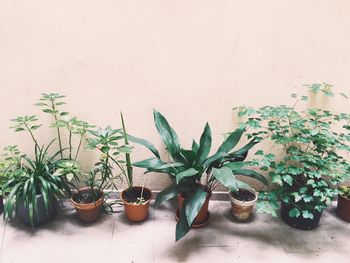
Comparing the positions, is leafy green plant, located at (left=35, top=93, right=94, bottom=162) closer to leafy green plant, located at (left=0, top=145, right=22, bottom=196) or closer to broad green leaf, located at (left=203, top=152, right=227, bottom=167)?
leafy green plant, located at (left=0, top=145, right=22, bottom=196)

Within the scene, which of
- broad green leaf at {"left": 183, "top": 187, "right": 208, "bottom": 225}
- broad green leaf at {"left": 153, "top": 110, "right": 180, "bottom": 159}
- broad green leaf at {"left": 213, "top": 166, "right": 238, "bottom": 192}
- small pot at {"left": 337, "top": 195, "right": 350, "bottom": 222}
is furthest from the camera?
small pot at {"left": 337, "top": 195, "right": 350, "bottom": 222}

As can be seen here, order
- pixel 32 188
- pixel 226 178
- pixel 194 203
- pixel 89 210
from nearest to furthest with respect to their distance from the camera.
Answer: pixel 226 178, pixel 194 203, pixel 32 188, pixel 89 210

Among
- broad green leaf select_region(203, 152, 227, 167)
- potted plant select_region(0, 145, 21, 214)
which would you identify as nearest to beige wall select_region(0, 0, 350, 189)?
potted plant select_region(0, 145, 21, 214)

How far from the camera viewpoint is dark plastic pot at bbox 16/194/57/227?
224 centimetres

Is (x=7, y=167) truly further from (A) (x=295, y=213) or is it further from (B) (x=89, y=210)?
(A) (x=295, y=213)

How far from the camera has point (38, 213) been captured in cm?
227

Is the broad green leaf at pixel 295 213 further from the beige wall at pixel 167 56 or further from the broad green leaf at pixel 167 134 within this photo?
the broad green leaf at pixel 167 134

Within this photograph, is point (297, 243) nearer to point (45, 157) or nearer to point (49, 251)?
point (49, 251)

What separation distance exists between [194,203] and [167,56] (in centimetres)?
105

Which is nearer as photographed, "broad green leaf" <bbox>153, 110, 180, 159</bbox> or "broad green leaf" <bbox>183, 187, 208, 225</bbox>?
"broad green leaf" <bbox>183, 187, 208, 225</bbox>

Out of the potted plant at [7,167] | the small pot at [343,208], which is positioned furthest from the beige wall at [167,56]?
the small pot at [343,208]

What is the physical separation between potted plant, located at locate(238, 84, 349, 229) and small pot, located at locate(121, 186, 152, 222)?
2.73ft

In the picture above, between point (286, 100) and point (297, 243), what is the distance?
40.9 inches

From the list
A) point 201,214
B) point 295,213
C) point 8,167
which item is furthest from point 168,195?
point 8,167
